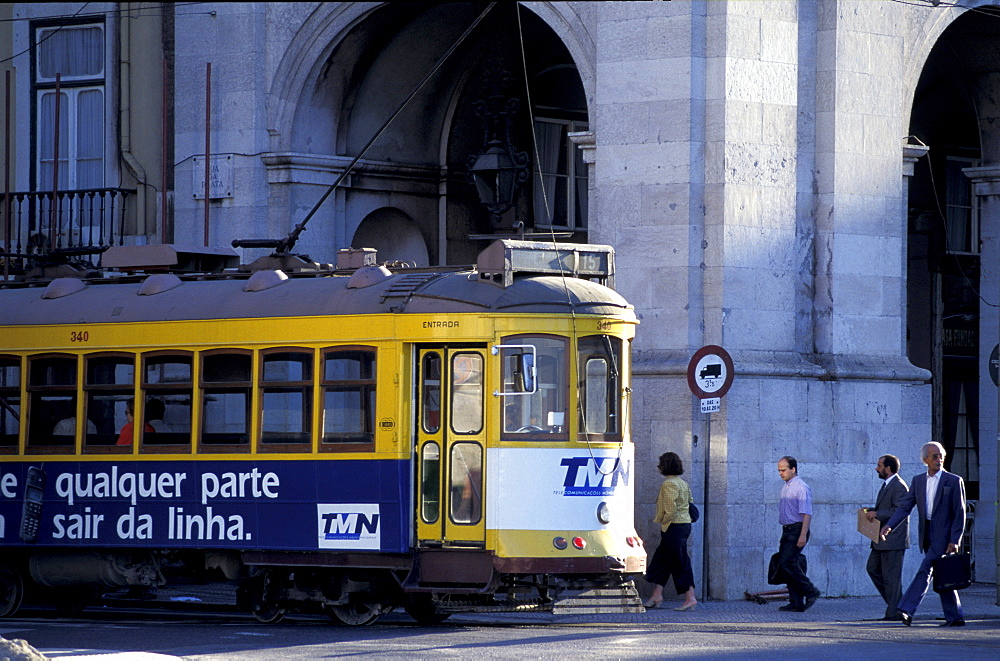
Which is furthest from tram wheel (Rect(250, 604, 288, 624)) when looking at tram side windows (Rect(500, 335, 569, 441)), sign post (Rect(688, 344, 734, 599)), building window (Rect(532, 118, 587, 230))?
building window (Rect(532, 118, 587, 230))

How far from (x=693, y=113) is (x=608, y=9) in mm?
1534

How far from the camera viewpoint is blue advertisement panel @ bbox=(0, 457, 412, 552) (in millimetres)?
14562

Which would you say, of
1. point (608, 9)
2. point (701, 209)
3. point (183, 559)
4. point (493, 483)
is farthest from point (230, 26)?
point (493, 483)

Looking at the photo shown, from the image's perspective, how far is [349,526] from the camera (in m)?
14.7

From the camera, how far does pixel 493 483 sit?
1424cm

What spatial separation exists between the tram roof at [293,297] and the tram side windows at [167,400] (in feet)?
1.32

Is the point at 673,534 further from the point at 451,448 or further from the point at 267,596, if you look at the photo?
the point at 267,596

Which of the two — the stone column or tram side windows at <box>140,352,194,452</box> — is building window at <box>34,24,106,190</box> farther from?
the stone column

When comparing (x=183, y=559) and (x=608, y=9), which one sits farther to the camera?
(x=608, y=9)

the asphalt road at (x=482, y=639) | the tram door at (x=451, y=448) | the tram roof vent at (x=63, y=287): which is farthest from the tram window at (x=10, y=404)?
the tram door at (x=451, y=448)

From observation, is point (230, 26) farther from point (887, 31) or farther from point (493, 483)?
point (493, 483)

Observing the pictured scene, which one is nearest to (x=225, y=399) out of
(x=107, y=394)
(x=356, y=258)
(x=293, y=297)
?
(x=293, y=297)

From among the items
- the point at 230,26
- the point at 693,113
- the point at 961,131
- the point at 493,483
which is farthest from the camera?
the point at 961,131

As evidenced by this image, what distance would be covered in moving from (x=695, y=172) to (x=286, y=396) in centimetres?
567
